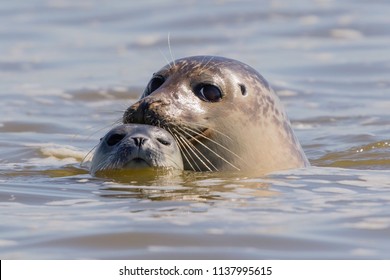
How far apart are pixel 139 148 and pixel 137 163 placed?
115 millimetres

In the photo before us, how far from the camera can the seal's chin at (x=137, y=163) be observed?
24.0ft

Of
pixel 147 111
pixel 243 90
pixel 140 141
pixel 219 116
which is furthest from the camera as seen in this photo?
pixel 243 90

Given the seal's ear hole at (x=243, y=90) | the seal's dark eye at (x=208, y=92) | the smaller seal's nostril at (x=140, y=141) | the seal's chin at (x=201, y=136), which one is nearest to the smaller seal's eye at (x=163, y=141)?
the smaller seal's nostril at (x=140, y=141)

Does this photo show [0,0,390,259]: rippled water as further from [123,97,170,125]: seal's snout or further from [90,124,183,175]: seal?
[123,97,170,125]: seal's snout

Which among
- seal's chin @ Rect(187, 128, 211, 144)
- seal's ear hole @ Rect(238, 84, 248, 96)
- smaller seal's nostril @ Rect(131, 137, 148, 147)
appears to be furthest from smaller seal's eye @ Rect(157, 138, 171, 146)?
seal's ear hole @ Rect(238, 84, 248, 96)

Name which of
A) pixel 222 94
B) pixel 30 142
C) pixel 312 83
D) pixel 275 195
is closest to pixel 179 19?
pixel 312 83

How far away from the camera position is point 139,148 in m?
7.25

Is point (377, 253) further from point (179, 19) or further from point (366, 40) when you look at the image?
point (179, 19)

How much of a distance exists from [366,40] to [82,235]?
9.28 meters

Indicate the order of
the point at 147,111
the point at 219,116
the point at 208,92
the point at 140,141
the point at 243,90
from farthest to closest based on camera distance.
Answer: the point at 243,90 < the point at 208,92 < the point at 219,116 < the point at 147,111 < the point at 140,141

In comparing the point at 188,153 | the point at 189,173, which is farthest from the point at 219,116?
the point at 189,173

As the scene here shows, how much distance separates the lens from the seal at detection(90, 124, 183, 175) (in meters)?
7.26

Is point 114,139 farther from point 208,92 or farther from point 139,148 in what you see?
point 208,92

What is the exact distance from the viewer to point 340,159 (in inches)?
372
